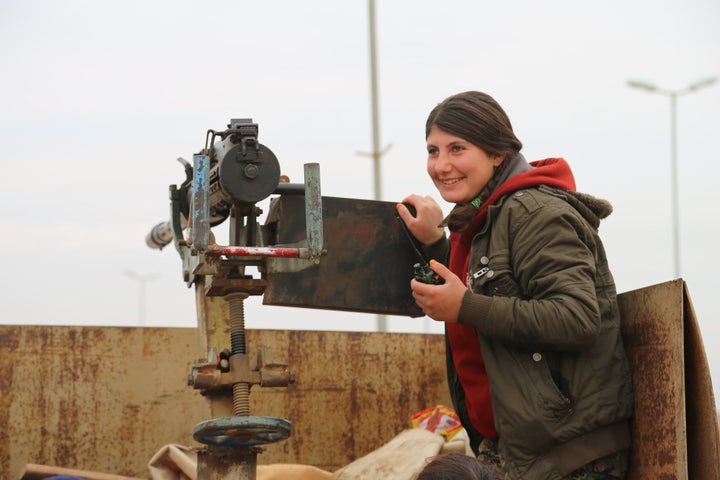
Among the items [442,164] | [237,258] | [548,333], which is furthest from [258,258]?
[548,333]

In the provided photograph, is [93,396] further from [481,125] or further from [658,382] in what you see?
[658,382]

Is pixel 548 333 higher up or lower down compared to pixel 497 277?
lower down

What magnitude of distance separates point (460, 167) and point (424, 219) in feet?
1.33

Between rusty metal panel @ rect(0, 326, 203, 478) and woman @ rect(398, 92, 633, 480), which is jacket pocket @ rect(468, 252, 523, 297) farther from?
rusty metal panel @ rect(0, 326, 203, 478)

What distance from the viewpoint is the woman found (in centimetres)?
300

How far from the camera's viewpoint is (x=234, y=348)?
11.2 ft

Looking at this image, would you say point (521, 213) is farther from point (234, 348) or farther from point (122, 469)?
point (122, 469)

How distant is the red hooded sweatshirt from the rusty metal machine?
0.46m

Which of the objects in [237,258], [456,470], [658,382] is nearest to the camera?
[456,470]

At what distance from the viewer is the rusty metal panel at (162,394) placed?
4.54m

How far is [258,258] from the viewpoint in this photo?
336cm

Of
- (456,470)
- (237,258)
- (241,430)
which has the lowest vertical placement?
(456,470)

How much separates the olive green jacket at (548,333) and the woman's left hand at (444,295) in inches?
1.1

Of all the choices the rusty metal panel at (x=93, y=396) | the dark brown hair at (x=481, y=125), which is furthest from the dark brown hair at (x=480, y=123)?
the rusty metal panel at (x=93, y=396)
